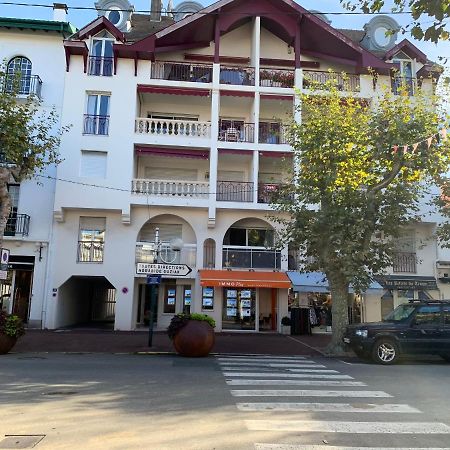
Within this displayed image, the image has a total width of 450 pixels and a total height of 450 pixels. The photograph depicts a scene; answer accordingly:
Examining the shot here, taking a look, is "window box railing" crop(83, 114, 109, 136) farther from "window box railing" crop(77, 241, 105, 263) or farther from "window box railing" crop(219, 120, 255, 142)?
"window box railing" crop(219, 120, 255, 142)

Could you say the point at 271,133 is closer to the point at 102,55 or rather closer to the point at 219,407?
the point at 102,55

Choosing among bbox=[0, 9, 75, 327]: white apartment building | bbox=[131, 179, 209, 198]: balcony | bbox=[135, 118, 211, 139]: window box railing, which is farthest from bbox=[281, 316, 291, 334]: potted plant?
bbox=[0, 9, 75, 327]: white apartment building

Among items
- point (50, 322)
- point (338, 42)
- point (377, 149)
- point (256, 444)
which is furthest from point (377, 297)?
point (256, 444)

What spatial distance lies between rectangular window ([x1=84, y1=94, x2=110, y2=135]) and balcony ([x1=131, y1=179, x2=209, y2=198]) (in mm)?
2934

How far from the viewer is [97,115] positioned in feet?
75.0

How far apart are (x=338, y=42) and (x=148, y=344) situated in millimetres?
16751

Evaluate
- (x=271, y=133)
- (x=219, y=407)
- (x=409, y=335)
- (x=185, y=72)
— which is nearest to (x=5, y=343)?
(x=219, y=407)

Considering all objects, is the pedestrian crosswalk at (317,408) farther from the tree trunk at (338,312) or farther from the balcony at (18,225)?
the balcony at (18,225)

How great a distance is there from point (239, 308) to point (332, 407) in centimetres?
1571

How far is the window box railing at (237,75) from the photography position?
23.9 m

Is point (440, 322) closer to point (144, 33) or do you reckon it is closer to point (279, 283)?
point (279, 283)

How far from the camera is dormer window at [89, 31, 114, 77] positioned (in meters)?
23.2

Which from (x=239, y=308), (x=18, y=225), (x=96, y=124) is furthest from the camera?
(x=239, y=308)

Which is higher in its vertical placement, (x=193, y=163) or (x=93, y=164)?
(x=193, y=163)
